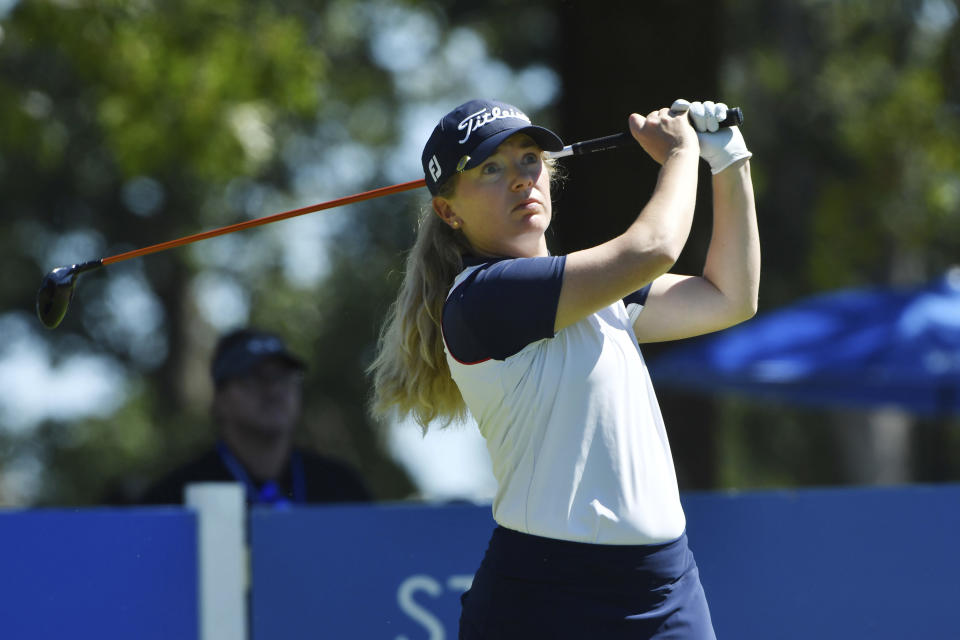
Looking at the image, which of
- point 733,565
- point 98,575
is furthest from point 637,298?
point 98,575

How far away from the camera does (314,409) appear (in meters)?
16.5

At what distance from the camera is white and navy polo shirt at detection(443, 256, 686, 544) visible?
97.0 inches

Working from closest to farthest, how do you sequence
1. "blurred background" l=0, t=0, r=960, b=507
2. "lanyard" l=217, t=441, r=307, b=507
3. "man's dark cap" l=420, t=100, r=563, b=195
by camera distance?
1. "man's dark cap" l=420, t=100, r=563, b=195
2. "lanyard" l=217, t=441, r=307, b=507
3. "blurred background" l=0, t=0, r=960, b=507

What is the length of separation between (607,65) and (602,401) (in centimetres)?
427

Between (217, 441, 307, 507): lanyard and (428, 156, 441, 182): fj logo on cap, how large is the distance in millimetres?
2369

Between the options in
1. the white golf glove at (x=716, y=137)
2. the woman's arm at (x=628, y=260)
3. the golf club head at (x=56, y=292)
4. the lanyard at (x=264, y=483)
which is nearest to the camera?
the woman's arm at (x=628, y=260)

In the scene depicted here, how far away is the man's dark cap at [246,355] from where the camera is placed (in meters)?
Result: 5.23

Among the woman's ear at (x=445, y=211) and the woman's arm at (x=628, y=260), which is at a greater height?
the woman's ear at (x=445, y=211)

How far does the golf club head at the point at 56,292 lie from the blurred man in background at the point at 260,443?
1760mm

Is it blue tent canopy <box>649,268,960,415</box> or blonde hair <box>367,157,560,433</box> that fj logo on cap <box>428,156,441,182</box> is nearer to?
blonde hair <box>367,157,560,433</box>

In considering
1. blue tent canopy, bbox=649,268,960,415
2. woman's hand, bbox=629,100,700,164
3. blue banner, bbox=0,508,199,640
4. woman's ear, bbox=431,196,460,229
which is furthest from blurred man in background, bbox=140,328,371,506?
blue tent canopy, bbox=649,268,960,415

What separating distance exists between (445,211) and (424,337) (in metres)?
0.27

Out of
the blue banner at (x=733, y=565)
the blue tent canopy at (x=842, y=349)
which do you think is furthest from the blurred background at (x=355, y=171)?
the blue banner at (x=733, y=565)

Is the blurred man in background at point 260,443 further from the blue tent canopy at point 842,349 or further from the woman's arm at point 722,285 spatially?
the blue tent canopy at point 842,349
